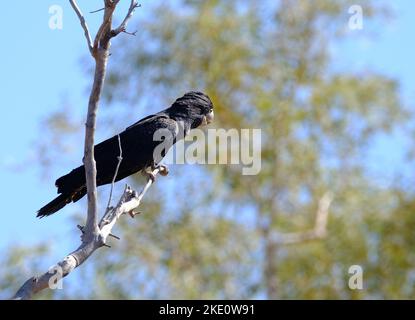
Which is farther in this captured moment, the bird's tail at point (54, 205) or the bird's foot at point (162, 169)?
the bird's foot at point (162, 169)

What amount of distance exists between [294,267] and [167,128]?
1000cm

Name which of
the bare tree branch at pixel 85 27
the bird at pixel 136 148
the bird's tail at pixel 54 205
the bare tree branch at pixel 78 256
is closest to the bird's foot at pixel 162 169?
the bird at pixel 136 148

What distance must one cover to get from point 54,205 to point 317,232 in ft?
38.8

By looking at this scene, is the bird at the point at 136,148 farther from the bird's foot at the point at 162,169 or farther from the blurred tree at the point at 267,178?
the blurred tree at the point at 267,178

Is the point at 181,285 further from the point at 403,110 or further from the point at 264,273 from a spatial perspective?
the point at 403,110

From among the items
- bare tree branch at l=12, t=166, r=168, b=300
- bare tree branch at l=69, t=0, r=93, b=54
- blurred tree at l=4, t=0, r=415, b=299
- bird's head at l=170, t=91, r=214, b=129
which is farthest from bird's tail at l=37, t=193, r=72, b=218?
blurred tree at l=4, t=0, r=415, b=299

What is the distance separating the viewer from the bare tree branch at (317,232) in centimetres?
1872

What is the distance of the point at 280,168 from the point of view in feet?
63.1

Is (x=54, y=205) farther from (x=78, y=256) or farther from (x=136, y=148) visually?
(x=78, y=256)

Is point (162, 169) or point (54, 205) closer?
point (54, 205)

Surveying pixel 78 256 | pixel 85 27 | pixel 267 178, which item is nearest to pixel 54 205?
pixel 78 256

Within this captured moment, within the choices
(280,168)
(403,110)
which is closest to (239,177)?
(280,168)

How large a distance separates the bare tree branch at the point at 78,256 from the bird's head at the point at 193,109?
224 cm

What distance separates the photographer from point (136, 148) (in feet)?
28.4
